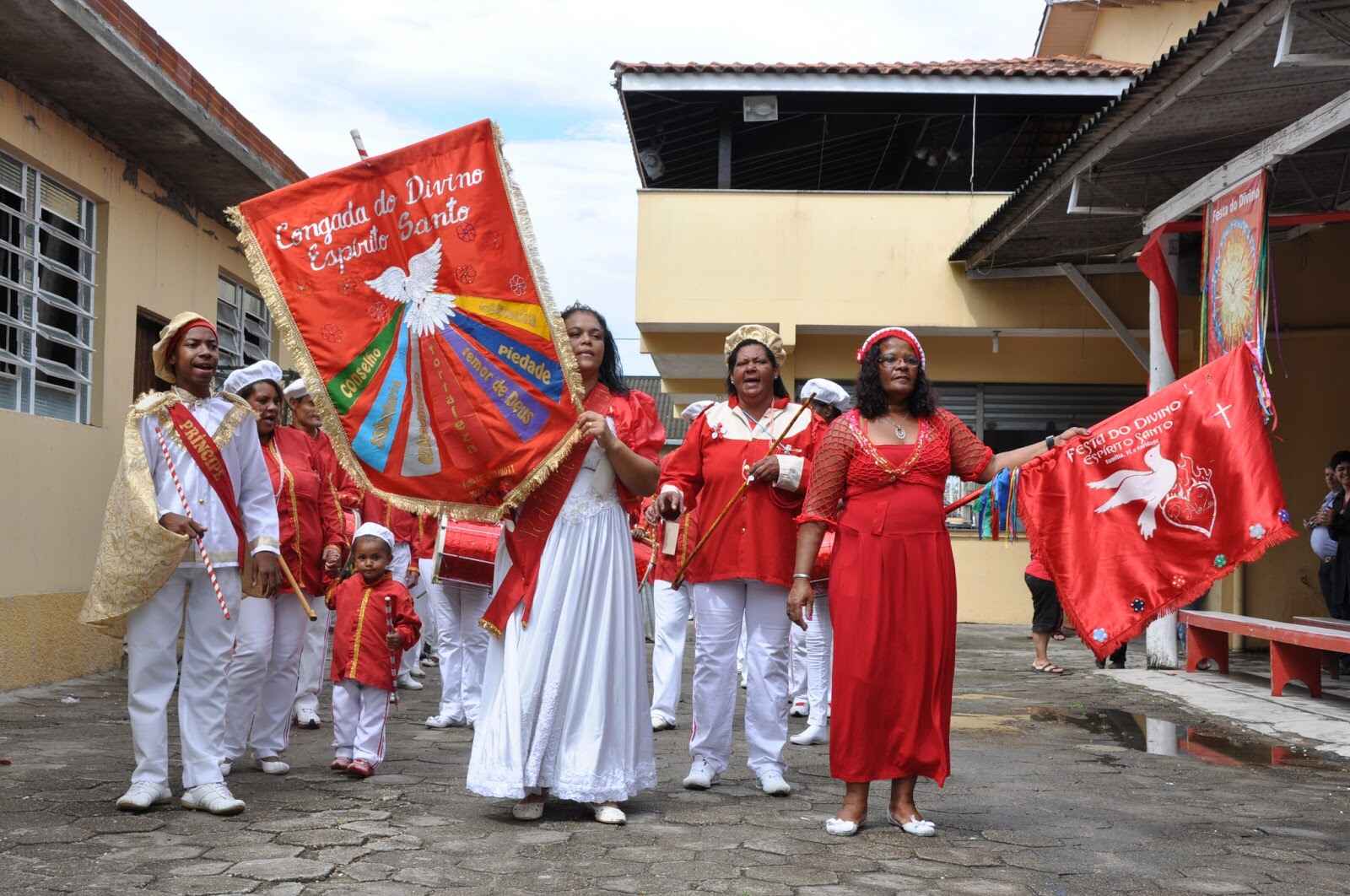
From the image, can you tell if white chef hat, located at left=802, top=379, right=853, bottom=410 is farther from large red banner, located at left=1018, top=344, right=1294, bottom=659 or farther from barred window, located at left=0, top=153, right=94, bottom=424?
barred window, located at left=0, top=153, right=94, bottom=424

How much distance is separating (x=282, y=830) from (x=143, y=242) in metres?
7.91

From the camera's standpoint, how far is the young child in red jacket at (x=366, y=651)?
6.57 meters

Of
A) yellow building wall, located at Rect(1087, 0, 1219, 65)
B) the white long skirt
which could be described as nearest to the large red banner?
the white long skirt

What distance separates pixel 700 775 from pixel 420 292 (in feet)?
7.78

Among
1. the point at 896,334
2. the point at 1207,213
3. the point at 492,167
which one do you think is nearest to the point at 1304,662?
the point at 1207,213

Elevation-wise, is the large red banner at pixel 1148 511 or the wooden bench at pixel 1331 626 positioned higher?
the large red banner at pixel 1148 511

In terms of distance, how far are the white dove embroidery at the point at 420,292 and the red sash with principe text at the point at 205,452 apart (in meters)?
0.94

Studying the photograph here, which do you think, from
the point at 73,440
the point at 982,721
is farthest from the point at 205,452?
the point at 73,440

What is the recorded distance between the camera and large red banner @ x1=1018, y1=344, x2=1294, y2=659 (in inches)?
269

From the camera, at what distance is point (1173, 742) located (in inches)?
320

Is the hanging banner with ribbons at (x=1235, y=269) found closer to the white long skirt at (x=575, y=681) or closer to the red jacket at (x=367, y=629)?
the white long skirt at (x=575, y=681)

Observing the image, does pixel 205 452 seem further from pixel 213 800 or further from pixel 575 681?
pixel 575 681

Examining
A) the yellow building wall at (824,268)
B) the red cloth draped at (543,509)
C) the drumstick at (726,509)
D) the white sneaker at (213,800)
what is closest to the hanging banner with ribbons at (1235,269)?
the drumstick at (726,509)

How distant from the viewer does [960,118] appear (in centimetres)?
1769
